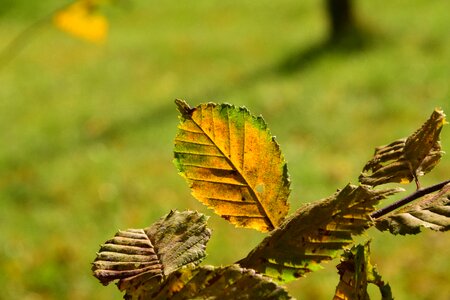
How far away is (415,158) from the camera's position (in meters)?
0.48

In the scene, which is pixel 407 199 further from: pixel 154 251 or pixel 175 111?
pixel 175 111

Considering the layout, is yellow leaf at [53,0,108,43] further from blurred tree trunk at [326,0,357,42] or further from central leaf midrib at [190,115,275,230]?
blurred tree trunk at [326,0,357,42]

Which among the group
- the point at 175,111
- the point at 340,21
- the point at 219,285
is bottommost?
the point at 219,285

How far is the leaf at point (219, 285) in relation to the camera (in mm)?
327

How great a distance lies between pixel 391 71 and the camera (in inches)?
265

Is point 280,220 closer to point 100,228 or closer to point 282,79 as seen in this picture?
point 100,228

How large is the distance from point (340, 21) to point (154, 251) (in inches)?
308

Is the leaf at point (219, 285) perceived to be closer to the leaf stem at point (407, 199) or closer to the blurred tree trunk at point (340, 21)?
the leaf stem at point (407, 199)

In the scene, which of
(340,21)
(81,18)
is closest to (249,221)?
(81,18)

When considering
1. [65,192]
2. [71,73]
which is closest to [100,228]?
[65,192]

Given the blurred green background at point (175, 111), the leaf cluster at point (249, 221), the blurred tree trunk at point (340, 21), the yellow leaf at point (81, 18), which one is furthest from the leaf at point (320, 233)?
the blurred tree trunk at point (340, 21)

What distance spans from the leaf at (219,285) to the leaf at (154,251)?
0.02 m

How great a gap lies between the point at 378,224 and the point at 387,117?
5687 mm

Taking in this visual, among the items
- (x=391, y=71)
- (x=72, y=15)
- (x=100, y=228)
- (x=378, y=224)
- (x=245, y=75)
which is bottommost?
(x=378, y=224)
